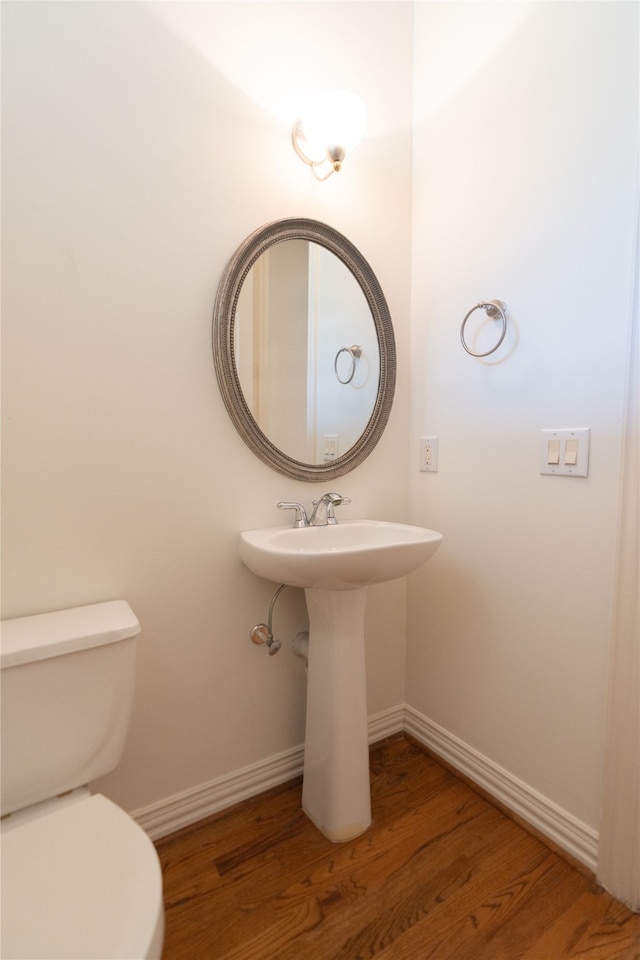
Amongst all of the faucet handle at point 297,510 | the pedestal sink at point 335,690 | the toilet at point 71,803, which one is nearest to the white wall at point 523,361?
the pedestal sink at point 335,690

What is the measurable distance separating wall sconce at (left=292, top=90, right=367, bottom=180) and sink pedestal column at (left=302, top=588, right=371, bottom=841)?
3.99 feet

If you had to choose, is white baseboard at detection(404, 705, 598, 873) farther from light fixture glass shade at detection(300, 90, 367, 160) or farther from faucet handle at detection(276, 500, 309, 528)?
light fixture glass shade at detection(300, 90, 367, 160)

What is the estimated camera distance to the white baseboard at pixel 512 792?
3.60 feet

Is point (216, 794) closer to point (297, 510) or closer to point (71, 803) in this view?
point (71, 803)

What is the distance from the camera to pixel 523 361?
3.96 ft

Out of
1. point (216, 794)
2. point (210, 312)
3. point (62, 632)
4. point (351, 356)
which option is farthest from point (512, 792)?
point (210, 312)

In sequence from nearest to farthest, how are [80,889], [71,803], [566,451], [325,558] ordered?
1. [80,889]
2. [71,803]
3. [325,558]
4. [566,451]

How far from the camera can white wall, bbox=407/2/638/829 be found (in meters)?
1.03

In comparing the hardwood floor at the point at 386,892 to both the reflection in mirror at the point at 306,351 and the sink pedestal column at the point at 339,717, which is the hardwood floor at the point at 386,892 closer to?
the sink pedestal column at the point at 339,717

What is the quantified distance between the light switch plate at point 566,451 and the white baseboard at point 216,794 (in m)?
1.14

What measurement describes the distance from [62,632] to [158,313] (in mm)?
766

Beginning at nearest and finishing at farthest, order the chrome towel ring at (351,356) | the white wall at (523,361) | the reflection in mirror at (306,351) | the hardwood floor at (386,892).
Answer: the hardwood floor at (386,892) → the white wall at (523,361) → the reflection in mirror at (306,351) → the chrome towel ring at (351,356)

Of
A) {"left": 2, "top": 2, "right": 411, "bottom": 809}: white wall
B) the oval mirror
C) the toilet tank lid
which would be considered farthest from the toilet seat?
the oval mirror

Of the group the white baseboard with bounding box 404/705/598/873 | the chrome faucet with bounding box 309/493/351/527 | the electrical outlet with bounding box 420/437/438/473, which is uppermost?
the electrical outlet with bounding box 420/437/438/473
